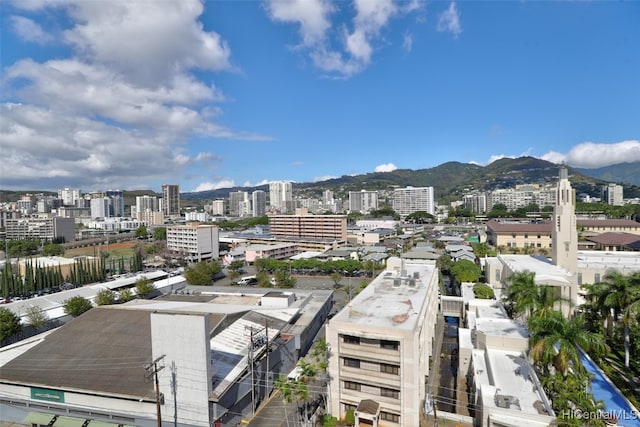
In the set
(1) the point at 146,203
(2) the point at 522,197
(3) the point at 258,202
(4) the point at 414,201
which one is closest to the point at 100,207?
(1) the point at 146,203

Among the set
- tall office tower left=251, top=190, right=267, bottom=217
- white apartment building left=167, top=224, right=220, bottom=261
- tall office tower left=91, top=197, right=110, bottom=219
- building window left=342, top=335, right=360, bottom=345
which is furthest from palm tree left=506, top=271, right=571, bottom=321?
tall office tower left=91, top=197, right=110, bottom=219

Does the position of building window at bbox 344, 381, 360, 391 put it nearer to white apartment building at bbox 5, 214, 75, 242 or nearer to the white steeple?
the white steeple

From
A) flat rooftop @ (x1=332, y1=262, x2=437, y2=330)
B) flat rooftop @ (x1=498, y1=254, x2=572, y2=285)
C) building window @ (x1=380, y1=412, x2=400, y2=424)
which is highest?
flat rooftop @ (x1=332, y1=262, x2=437, y2=330)

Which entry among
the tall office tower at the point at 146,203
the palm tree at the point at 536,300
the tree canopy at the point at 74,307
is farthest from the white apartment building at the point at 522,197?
the tall office tower at the point at 146,203

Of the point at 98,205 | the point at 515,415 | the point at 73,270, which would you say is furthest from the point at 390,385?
the point at 98,205

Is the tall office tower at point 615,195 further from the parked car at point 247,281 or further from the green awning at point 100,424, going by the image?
the green awning at point 100,424

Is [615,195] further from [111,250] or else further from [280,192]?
[111,250]
